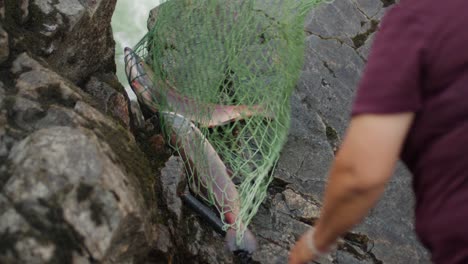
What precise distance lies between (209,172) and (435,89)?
2723mm

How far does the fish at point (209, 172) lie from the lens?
3936mm

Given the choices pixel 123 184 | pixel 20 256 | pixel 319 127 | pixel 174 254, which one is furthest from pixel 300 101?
pixel 20 256

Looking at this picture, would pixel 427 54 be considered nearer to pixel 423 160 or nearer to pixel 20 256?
pixel 423 160

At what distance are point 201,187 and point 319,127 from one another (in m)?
1.52

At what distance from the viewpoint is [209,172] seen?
4.21 meters

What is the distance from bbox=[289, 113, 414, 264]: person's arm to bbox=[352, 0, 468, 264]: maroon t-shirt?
0.11 ft

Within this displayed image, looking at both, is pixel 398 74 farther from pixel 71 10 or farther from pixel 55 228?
pixel 71 10

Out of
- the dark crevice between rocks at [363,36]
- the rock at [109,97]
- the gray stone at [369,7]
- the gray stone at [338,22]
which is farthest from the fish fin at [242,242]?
the gray stone at [369,7]

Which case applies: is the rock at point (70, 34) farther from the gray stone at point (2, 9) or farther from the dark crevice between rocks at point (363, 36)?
the dark crevice between rocks at point (363, 36)

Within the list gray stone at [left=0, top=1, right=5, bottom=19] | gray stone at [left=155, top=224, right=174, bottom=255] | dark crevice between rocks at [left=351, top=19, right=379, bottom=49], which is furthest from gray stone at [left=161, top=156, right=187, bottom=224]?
dark crevice between rocks at [left=351, top=19, right=379, bottom=49]

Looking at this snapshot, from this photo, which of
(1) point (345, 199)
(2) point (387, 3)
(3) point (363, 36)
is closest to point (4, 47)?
(1) point (345, 199)

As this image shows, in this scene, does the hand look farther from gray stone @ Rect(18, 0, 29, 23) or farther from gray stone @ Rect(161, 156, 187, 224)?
gray stone @ Rect(18, 0, 29, 23)

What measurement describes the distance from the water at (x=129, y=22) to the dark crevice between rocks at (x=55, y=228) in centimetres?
508

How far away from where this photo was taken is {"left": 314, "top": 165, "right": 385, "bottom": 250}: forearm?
166cm
